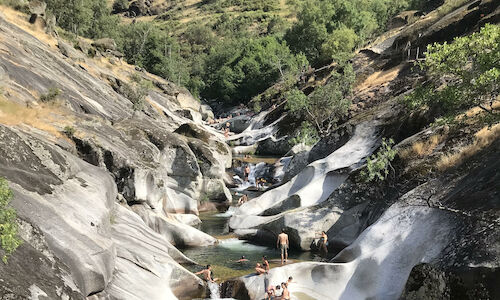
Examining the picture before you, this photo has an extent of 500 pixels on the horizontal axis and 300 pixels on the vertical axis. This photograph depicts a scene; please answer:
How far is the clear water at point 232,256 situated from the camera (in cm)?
2029

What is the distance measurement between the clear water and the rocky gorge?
2.05 feet

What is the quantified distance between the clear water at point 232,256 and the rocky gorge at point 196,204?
63 centimetres

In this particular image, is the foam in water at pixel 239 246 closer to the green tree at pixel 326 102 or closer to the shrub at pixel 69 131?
the shrub at pixel 69 131

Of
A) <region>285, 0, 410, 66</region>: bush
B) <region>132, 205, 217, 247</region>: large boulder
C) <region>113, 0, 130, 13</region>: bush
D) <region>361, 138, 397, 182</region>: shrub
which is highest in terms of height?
<region>113, 0, 130, 13</region>: bush

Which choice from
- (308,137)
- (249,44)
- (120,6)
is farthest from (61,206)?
(120,6)

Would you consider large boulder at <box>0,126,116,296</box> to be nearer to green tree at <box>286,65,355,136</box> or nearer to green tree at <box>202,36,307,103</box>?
green tree at <box>286,65,355,136</box>

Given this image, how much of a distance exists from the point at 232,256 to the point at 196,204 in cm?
909

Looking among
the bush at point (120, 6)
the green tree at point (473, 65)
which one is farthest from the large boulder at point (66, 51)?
the bush at point (120, 6)

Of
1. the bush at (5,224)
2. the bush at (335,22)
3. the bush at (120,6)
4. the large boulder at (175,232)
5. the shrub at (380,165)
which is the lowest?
the large boulder at (175,232)

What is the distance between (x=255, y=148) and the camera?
54844mm

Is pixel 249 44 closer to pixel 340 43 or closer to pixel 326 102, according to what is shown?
pixel 340 43

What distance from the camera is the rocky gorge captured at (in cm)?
1134

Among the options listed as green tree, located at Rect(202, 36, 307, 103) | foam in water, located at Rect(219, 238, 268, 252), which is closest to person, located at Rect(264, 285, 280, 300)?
foam in water, located at Rect(219, 238, 268, 252)

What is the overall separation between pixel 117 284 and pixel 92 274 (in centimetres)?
179
